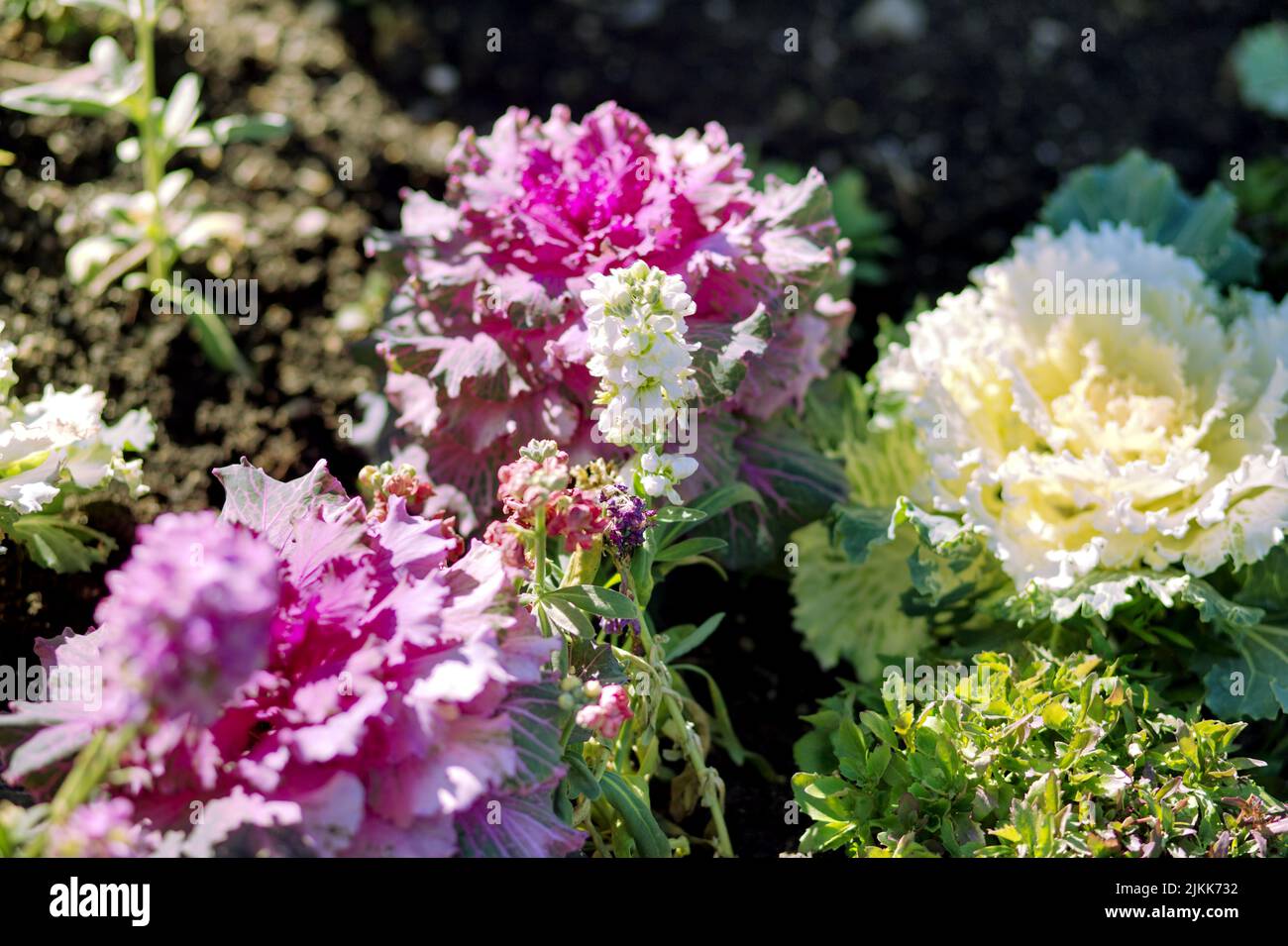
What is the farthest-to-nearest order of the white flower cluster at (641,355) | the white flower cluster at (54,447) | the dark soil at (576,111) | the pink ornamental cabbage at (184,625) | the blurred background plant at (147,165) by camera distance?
the dark soil at (576,111) → the blurred background plant at (147,165) → the white flower cluster at (54,447) → the white flower cluster at (641,355) → the pink ornamental cabbage at (184,625)

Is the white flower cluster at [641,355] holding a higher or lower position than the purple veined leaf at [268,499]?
higher

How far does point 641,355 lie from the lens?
1.70m

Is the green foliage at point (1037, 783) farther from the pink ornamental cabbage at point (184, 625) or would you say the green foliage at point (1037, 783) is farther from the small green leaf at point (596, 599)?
the pink ornamental cabbage at point (184, 625)

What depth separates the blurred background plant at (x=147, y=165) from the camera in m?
2.49

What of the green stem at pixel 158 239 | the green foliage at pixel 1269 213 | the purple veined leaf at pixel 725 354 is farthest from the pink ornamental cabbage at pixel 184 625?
the green foliage at pixel 1269 213

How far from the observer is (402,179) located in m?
3.33

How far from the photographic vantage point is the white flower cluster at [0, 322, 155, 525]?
1.90m

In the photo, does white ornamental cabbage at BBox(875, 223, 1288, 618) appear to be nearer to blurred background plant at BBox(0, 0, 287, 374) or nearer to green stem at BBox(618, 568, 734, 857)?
green stem at BBox(618, 568, 734, 857)

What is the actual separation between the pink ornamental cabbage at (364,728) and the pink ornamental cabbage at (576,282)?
53 cm

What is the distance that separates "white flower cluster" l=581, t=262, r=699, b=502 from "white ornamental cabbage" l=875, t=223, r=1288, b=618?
0.66 m

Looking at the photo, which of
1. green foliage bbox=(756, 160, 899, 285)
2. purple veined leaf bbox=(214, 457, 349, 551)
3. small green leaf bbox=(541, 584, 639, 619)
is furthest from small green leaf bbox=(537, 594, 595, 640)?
green foliage bbox=(756, 160, 899, 285)

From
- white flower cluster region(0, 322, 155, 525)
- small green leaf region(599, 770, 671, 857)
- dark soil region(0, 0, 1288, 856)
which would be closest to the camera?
small green leaf region(599, 770, 671, 857)
